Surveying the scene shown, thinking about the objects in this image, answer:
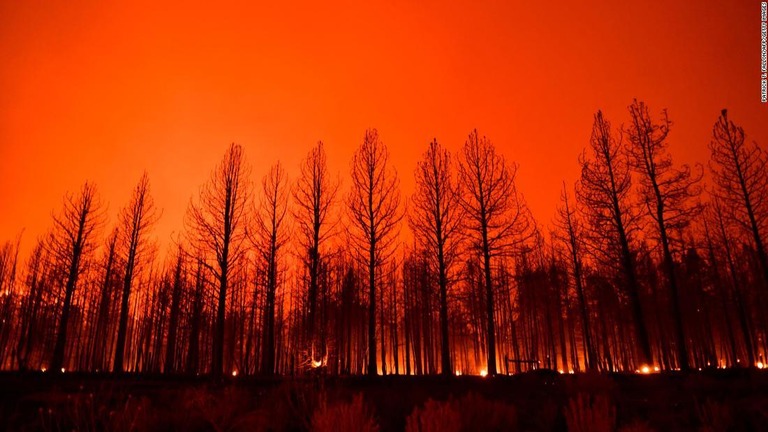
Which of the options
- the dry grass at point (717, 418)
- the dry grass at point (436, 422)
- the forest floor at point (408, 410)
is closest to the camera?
the dry grass at point (436, 422)

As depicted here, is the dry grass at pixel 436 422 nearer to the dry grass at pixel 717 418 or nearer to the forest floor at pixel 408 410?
the forest floor at pixel 408 410

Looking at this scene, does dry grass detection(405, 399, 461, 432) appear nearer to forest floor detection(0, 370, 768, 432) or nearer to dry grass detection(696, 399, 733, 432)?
forest floor detection(0, 370, 768, 432)

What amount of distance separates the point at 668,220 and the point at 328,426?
16.9m

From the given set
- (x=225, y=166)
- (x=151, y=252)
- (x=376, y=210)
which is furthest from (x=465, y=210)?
(x=151, y=252)

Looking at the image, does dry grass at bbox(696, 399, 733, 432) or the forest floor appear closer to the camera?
the forest floor

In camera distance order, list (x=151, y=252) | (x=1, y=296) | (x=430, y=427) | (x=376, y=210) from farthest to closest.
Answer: (x=1, y=296) → (x=151, y=252) → (x=376, y=210) → (x=430, y=427)

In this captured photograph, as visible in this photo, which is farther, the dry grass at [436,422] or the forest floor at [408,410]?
the forest floor at [408,410]

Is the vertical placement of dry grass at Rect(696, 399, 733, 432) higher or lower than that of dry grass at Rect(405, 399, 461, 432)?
lower

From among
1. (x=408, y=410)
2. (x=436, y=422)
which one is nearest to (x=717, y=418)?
(x=436, y=422)

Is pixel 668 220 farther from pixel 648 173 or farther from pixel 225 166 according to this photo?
pixel 225 166

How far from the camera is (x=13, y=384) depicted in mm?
9641

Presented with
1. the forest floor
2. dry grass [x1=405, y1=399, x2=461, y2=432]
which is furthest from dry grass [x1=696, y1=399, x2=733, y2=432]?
dry grass [x1=405, y1=399, x2=461, y2=432]

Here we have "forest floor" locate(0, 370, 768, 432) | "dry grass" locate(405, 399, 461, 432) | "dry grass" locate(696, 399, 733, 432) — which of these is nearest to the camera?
"dry grass" locate(405, 399, 461, 432)

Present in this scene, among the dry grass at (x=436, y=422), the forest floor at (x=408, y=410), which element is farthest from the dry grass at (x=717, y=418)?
the dry grass at (x=436, y=422)
